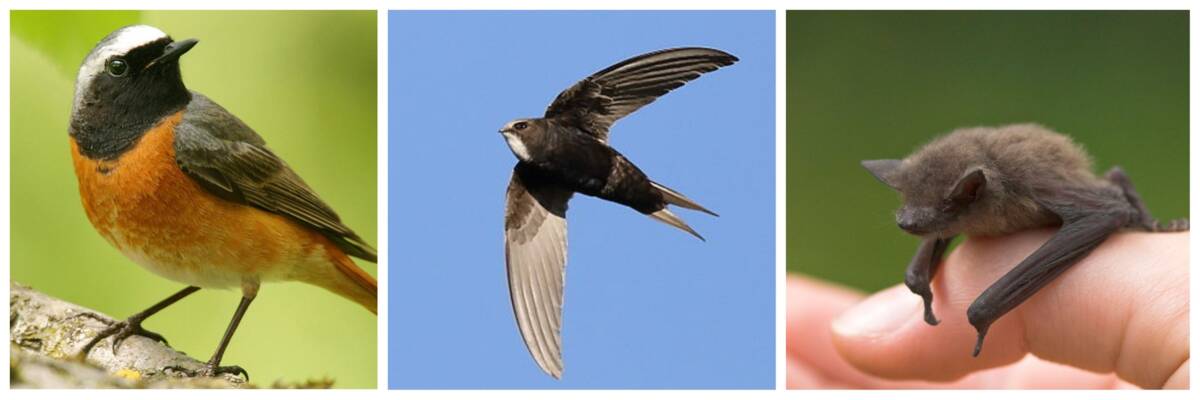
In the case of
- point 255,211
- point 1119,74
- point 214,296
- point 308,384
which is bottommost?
point 308,384

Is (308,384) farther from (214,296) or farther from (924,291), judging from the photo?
(924,291)

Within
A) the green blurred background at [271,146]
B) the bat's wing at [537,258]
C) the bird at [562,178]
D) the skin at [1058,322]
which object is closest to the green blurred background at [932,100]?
the skin at [1058,322]

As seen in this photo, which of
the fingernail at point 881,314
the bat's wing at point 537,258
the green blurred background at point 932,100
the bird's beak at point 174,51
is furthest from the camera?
the green blurred background at point 932,100

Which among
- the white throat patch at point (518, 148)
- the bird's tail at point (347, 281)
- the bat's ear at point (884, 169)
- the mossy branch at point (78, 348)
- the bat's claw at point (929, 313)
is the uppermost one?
the white throat patch at point (518, 148)

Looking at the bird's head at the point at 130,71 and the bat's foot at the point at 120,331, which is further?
the bat's foot at the point at 120,331

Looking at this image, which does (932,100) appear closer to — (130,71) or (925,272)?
(925,272)

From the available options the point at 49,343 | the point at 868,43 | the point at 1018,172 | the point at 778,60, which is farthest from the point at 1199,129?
the point at 49,343

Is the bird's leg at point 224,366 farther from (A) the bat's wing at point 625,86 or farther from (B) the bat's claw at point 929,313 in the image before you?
(B) the bat's claw at point 929,313
